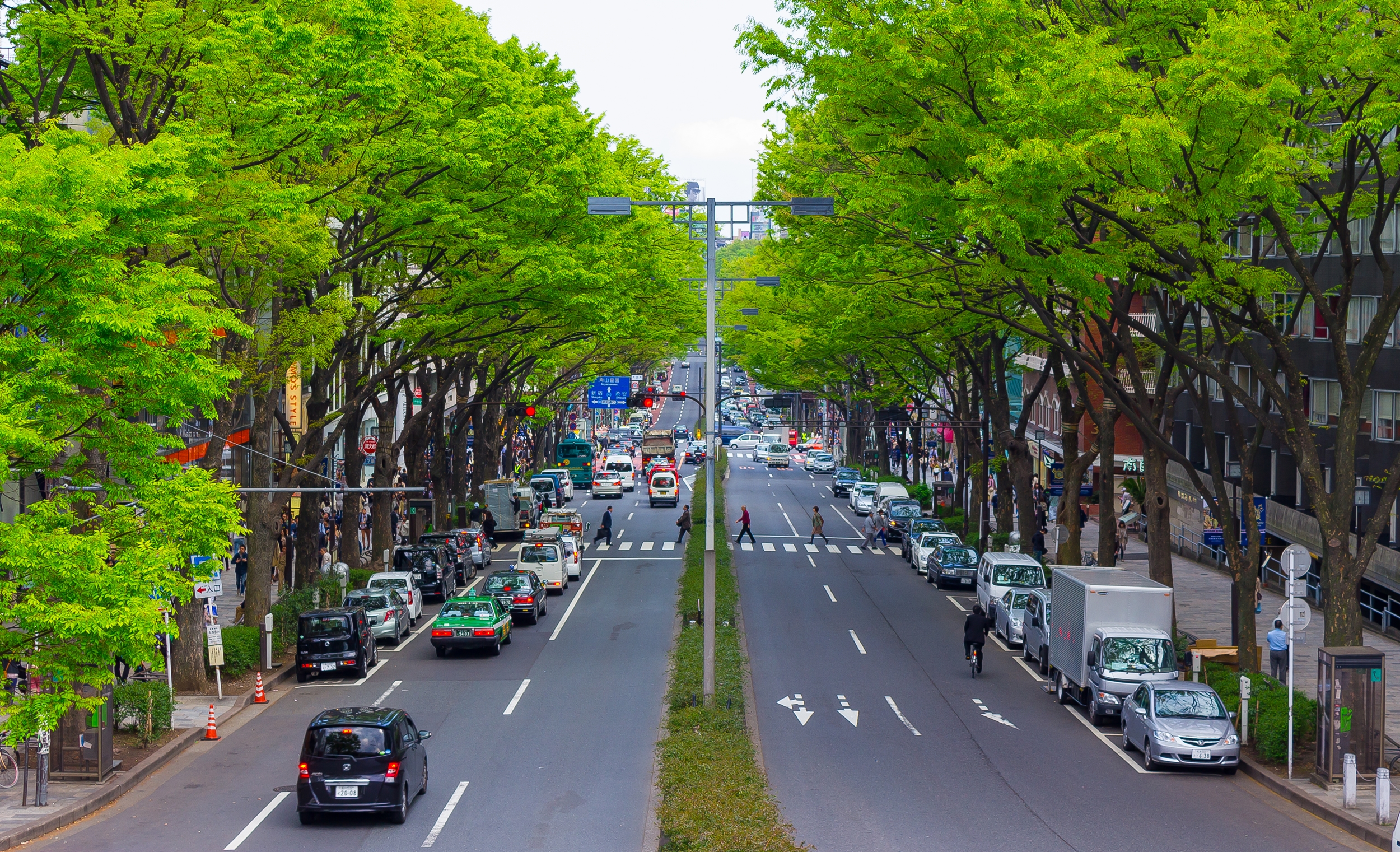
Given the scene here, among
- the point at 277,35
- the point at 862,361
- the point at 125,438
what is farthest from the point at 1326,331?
the point at 125,438

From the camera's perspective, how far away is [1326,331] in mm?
44406

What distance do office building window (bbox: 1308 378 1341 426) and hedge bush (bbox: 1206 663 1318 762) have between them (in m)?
21.7

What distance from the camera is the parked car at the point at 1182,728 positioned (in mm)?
21406

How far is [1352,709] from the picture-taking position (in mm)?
20172

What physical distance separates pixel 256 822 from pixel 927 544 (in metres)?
33.6

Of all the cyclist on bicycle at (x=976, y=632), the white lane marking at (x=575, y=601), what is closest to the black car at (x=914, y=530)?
the white lane marking at (x=575, y=601)

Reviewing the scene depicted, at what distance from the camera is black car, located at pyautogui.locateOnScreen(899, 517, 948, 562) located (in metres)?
52.3

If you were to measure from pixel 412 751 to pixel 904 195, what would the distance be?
13125 mm

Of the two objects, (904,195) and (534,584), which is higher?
(904,195)

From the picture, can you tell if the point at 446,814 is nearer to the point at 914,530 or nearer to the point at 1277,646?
the point at 1277,646

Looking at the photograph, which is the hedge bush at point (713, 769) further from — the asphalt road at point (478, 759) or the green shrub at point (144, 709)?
the green shrub at point (144, 709)

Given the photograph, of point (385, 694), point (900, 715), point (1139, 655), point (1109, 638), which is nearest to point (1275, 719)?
point (1139, 655)

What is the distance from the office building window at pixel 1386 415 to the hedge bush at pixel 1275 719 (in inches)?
715

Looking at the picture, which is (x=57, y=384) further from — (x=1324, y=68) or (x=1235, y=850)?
(x=1324, y=68)
